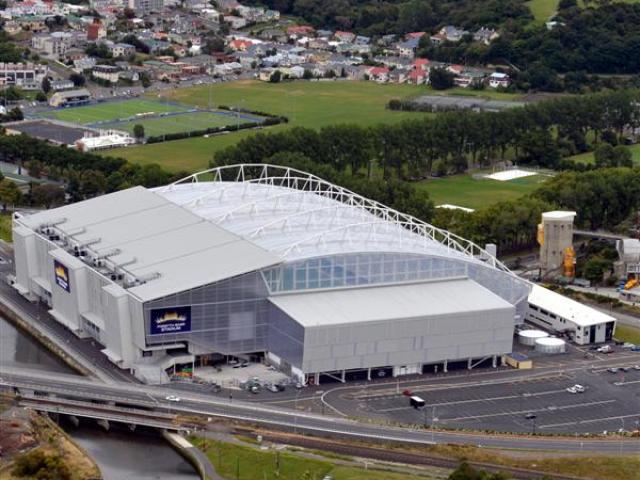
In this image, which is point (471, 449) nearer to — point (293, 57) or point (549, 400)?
point (549, 400)

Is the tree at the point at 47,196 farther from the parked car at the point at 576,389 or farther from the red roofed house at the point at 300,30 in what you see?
the red roofed house at the point at 300,30

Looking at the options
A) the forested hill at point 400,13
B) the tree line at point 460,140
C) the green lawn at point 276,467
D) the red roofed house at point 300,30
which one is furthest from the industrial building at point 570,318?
the red roofed house at point 300,30

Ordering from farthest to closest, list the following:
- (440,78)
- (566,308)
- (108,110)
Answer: (440,78) < (108,110) < (566,308)

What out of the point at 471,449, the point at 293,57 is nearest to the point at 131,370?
the point at 471,449

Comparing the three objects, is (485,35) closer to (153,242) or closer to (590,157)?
(590,157)

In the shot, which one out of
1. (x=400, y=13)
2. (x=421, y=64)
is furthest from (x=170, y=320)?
(x=400, y=13)

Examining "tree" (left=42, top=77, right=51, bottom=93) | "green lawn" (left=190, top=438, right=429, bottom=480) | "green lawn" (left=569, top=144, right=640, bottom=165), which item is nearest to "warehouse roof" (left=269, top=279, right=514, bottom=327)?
"green lawn" (left=190, top=438, right=429, bottom=480)
